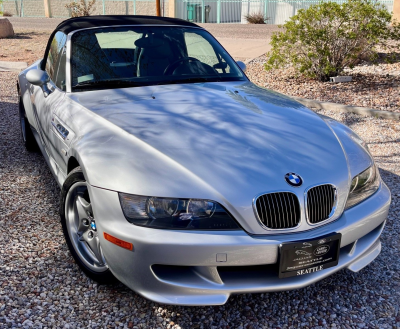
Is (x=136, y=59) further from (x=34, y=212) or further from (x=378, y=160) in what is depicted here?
(x=378, y=160)

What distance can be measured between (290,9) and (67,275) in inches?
1145

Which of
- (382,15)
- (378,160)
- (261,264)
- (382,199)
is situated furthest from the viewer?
(382,15)

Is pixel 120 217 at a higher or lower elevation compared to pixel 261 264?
higher

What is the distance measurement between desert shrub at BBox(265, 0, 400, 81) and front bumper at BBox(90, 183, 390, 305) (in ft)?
21.7

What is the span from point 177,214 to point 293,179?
66cm

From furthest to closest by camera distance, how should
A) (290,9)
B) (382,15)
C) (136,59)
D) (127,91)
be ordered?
1. (290,9)
2. (382,15)
3. (136,59)
4. (127,91)

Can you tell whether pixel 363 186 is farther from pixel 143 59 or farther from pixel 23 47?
pixel 23 47

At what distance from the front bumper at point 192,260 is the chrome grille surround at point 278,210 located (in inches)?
2.4

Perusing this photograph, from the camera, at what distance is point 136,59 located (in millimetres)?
3863

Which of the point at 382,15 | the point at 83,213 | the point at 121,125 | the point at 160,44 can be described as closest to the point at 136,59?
the point at 160,44

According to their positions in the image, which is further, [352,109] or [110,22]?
[352,109]

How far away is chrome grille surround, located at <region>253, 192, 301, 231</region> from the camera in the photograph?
2352 mm

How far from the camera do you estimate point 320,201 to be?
2.50 meters

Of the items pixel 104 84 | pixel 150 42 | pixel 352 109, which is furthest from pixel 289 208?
pixel 352 109
